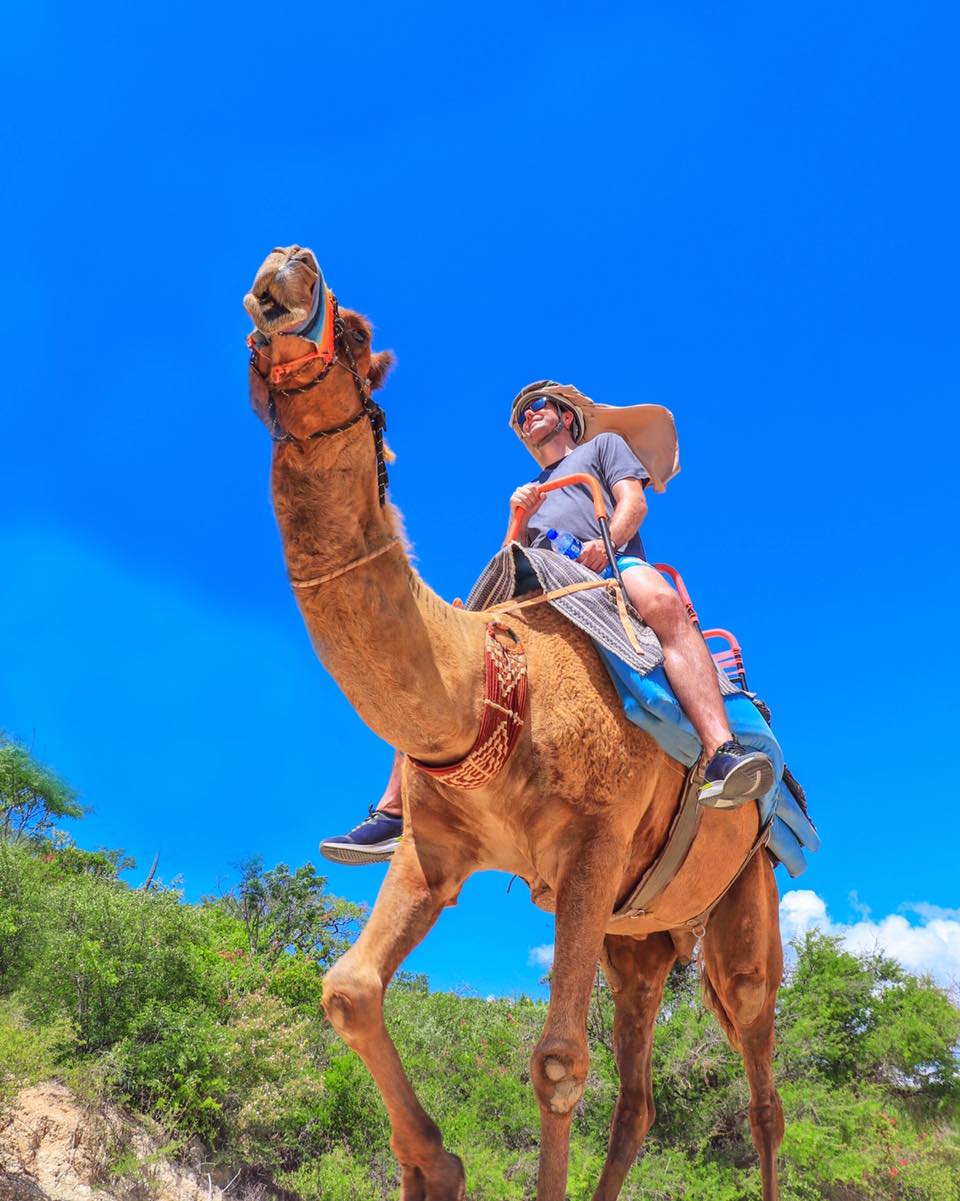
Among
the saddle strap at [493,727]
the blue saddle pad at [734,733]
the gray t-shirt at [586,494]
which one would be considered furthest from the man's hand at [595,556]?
the saddle strap at [493,727]

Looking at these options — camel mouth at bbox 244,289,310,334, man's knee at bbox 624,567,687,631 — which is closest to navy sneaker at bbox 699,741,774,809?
man's knee at bbox 624,567,687,631

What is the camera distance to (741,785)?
13.4 ft

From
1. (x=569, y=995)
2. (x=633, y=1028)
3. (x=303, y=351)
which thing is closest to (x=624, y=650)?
(x=569, y=995)

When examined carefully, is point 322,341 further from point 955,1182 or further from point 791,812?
point 955,1182

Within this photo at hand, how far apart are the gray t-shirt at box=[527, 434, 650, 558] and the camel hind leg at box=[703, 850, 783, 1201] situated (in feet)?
7.27

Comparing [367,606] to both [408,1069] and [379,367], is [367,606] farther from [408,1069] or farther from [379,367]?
[408,1069]

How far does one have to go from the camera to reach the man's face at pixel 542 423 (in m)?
5.62

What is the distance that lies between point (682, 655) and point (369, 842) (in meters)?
1.58

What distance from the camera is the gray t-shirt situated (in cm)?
498

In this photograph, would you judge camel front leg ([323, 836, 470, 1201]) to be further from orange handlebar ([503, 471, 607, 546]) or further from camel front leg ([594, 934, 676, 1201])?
camel front leg ([594, 934, 676, 1201])

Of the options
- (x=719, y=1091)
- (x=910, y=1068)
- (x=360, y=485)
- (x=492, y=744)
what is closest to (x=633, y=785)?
(x=492, y=744)

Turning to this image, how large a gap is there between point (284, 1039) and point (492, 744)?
13157 mm

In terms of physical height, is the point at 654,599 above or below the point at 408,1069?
below

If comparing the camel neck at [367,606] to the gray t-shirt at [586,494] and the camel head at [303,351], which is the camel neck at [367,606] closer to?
the camel head at [303,351]
